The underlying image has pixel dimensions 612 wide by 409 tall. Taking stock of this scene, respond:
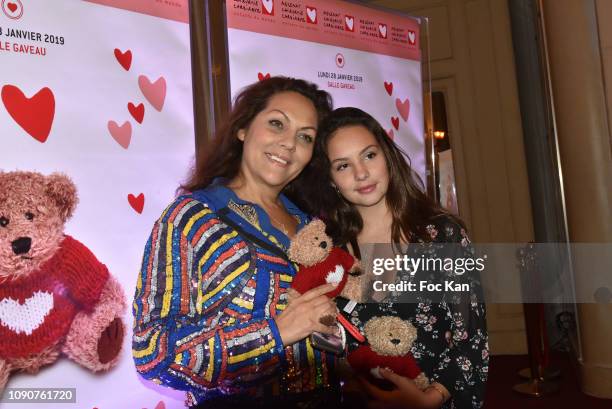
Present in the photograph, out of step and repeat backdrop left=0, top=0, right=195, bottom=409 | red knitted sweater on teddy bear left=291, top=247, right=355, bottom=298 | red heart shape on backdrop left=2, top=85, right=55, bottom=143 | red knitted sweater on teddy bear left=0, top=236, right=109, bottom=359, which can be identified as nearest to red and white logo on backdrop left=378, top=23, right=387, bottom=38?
step and repeat backdrop left=0, top=0, right=195, bottom=409

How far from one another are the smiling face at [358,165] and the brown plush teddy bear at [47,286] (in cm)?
83

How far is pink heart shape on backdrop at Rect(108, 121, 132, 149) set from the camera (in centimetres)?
189

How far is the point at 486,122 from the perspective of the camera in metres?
4.75

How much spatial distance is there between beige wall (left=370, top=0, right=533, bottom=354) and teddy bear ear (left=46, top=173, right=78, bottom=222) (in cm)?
362

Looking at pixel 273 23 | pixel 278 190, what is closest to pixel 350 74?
pixel 273 23

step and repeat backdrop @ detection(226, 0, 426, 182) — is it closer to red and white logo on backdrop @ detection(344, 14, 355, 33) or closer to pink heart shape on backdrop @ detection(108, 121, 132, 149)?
red and white logo on backdrop @ detection(344, 14, 355, 33)

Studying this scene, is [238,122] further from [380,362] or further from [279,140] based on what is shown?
[380,362]

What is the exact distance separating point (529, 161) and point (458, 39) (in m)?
1.19

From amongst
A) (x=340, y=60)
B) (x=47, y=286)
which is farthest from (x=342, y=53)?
(x=47, y=286)

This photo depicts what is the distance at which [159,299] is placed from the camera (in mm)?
1409

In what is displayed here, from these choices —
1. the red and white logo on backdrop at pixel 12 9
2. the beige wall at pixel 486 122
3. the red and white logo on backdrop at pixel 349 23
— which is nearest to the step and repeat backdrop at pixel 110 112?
the red and white logo on backdrop at pixel 12 9

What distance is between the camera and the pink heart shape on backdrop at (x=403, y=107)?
2.91m

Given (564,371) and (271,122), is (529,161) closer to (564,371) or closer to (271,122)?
(564,371)

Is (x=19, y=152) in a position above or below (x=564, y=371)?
above
